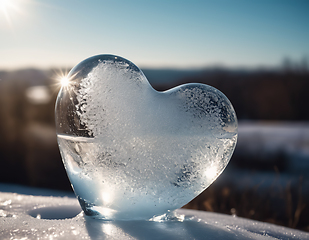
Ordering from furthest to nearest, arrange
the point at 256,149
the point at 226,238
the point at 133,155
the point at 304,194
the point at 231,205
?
the point at 256,149, the point at 304,194, the point at 231,205, the point at 133,155, the point at 226,238

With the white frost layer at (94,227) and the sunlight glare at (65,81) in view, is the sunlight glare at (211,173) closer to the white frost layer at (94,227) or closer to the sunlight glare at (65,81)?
the white frost layer at (94,227)

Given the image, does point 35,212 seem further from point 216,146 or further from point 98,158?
point 216,146

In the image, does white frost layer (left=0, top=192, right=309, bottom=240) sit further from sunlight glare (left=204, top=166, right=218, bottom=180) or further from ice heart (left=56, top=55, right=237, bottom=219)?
sunlight glare (left=204, top=166, right=218, bottom=180)

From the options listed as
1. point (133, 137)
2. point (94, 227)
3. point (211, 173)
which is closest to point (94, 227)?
point (94, 227)

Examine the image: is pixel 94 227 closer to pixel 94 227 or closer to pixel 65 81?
pixel 94 227

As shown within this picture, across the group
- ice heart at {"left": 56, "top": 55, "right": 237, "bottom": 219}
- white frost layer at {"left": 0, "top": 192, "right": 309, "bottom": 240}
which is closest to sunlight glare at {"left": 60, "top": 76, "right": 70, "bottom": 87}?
ice heart at {"left": 56, "top": 55, "right": 237, "bottom": 219}

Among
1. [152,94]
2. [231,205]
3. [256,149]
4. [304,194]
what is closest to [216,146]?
[152,94]
